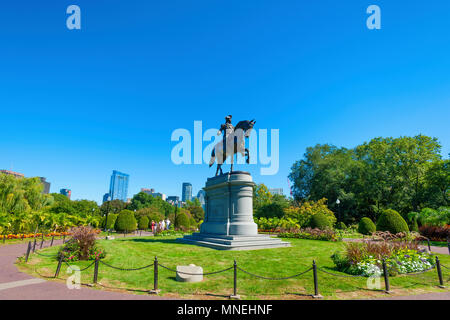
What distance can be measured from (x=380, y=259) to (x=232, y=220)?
8794mm

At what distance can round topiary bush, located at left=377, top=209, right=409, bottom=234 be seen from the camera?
20516 millimetres

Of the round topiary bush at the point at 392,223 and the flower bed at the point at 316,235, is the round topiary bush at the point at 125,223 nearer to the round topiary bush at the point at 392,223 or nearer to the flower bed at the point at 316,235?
the flower bed at the point at 316,235

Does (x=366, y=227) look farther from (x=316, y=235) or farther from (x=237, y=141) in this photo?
(x=237, y=141)

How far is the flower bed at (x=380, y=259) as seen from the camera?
9000mm

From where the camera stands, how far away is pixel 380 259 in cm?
934

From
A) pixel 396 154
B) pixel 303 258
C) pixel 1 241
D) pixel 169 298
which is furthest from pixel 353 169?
pixel 1 241

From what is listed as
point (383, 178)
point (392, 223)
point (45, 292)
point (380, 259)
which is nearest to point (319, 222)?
point (392, 223)

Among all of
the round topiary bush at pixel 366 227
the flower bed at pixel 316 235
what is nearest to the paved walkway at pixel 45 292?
the flower bed at pixel 316 235

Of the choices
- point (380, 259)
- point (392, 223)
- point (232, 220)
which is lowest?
Answer: point (380, 259)

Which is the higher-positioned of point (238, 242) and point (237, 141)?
point (237, 141)

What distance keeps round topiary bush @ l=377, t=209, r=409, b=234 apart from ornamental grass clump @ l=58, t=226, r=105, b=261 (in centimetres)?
2184

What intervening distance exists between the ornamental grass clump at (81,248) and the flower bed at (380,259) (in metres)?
10.8

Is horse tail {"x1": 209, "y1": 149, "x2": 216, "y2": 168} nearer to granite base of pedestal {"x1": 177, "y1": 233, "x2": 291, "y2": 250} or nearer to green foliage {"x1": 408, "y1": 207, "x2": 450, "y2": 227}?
granite base of pedestal {"x1": 177, "y1": 233, "x2": 291, "y2": 250}

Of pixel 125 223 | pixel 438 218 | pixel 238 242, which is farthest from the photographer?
pixel 125 223
